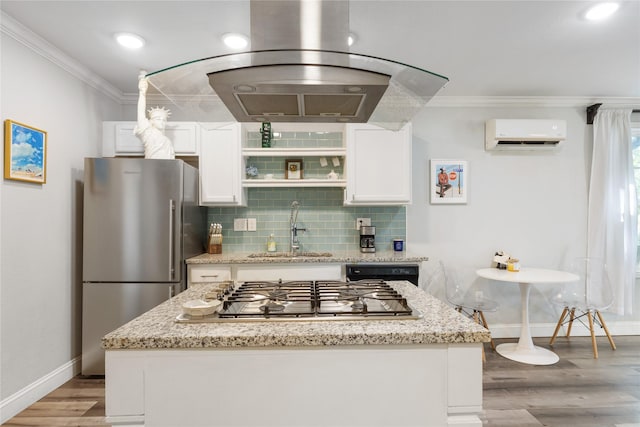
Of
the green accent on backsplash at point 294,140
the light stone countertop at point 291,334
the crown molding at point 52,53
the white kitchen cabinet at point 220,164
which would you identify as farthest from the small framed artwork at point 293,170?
the light stone countertop at point 291,334

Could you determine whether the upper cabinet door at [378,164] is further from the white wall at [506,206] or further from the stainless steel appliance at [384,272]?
the stainless steel appliance at [384,272]

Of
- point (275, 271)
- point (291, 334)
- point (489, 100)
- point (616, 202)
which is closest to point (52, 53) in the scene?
point (275, 271)

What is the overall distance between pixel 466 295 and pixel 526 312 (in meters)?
0.62

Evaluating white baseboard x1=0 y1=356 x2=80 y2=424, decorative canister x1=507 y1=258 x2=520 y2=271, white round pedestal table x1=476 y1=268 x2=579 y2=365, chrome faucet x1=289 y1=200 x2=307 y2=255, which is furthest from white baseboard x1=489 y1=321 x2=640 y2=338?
white baseboard x1=0 y1=356 x2=80 y2=424

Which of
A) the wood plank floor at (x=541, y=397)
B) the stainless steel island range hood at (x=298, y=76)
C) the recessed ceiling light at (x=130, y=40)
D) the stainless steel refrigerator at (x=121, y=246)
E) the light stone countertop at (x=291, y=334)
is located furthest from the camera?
the stainless steel refrigerator at (x=121, y=246)

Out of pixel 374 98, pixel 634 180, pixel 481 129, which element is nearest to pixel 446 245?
pixel 481 129

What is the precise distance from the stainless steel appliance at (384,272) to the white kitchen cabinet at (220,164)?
128 cm

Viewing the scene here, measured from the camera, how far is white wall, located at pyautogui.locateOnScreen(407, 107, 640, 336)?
407cm

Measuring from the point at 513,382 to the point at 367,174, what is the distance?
2.07 m

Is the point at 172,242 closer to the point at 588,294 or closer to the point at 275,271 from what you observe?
the point at 275,271

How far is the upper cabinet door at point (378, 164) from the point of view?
11.7 ft

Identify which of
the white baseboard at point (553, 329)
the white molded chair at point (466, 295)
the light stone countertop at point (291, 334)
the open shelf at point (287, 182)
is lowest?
the white baseboard at point (553, 329)

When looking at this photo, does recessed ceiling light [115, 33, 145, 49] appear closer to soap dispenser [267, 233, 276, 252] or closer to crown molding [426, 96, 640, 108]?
soap dispenser [267, 233, 276, 252]

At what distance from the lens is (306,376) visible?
125 cm
